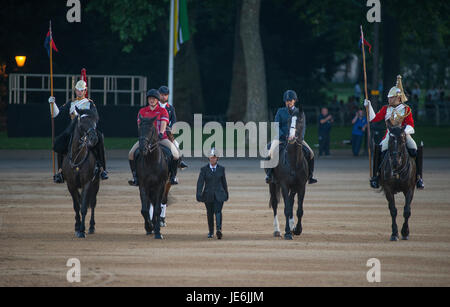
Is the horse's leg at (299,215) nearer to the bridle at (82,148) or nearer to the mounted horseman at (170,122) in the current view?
the mounted horseman at (170,122)

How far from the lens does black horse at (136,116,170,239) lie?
15562 millimetres

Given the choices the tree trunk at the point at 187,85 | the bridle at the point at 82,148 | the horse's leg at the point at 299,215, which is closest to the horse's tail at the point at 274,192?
the horse's leg at the point at 299,215

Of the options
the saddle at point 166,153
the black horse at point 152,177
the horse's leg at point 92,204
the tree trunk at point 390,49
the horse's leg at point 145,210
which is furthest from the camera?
the tree trunk at point 390,49

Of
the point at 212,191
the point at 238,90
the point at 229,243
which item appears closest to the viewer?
the point at 229,243

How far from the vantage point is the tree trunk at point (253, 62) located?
42.3 meters

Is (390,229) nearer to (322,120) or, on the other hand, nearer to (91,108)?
(91,108)

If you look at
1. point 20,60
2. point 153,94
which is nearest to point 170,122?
point 153,94

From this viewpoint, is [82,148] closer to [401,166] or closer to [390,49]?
[401,166]

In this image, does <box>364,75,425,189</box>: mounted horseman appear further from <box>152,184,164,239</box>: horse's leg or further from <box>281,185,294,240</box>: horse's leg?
<box>152,184,164,239</box>: horse's leg

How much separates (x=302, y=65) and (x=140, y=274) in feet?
146

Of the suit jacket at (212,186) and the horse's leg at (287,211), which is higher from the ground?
the suit jacket at (212,186)

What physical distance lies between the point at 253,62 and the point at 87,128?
89.4ft

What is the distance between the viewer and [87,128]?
52.4 ft

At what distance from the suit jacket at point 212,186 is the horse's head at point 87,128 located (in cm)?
195
